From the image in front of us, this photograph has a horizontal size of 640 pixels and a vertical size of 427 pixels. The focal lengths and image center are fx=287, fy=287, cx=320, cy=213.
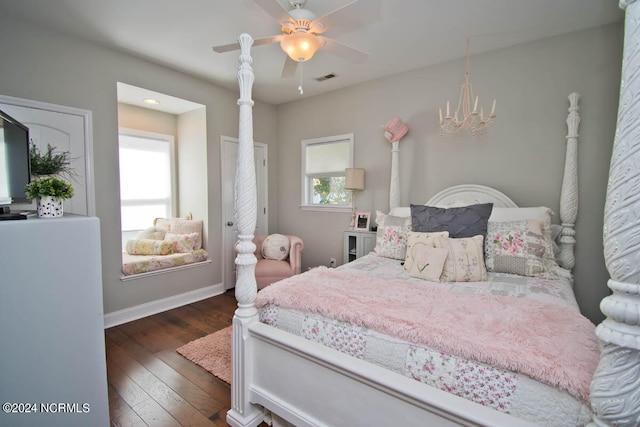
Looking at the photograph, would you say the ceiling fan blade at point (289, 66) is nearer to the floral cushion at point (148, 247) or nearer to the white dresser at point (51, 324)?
the white dresser at point (51, 324)

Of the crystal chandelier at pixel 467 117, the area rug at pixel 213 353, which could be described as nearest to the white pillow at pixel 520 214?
the crystal chandelier at pixel 467 117

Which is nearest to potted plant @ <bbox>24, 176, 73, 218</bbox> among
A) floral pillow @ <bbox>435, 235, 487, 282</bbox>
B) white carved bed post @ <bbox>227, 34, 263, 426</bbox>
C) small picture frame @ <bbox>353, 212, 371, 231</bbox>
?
white carved bed post @ <bbox>227, 34, 263, 426</bbox>

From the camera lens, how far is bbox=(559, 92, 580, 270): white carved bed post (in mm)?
2387

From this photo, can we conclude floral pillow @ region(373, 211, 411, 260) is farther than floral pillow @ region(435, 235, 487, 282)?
Yes

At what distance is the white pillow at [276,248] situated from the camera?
3.69 metres

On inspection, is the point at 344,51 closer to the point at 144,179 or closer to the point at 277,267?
the point at 277,267

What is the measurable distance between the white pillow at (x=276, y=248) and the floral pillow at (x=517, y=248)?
229cm

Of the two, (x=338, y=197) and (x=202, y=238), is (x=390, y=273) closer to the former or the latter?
(x=338, y=197)

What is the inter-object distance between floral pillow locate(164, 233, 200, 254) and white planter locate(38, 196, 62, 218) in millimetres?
2219

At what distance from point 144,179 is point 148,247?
1.04m

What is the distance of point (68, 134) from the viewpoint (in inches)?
102

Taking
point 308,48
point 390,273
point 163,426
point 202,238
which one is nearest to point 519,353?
point 390,273

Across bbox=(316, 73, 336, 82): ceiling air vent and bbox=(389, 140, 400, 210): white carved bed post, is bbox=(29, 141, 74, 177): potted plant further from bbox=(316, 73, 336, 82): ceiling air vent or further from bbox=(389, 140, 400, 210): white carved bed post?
bbox=(389, 140, 400, 210): white carved bed post

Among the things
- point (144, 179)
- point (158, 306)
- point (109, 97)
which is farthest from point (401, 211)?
point (144, 179)
